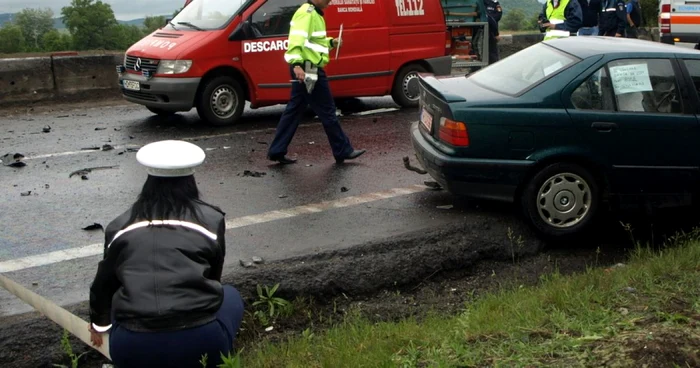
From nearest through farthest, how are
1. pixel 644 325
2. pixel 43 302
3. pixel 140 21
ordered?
pixel 644 325 < pixel 43 302 < pixel 140 21

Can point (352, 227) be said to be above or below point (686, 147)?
below

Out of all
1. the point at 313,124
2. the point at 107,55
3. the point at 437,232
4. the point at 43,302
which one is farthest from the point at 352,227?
the point at 107,55

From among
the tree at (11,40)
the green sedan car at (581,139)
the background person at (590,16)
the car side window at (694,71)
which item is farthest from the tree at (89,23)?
the car side window at (694,71)

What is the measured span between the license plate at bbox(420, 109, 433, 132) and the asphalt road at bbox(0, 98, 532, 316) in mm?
706

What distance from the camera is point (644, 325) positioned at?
14.3 feet

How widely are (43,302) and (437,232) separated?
3.09 m

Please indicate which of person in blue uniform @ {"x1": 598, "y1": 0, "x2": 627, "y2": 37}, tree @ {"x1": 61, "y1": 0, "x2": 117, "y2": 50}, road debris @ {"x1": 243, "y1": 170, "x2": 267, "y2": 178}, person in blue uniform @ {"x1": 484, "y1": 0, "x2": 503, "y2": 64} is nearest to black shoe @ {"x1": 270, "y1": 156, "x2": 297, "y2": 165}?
road debris @ {"x1": 243, "y1": 170, "x2": 267, "y2": 178}

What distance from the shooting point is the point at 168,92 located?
36.0 feet

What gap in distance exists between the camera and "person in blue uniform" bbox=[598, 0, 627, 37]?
16109mm

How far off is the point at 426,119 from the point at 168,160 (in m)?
3.96

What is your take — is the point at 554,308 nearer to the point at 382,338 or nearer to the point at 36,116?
the point at 382,338

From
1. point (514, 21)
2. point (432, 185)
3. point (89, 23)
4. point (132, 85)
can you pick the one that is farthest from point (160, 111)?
point (514, 21)

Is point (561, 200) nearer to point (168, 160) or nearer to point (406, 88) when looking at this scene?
point (168, 160)

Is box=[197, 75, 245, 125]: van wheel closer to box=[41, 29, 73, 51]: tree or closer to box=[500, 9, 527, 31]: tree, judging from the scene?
box=[41, 29, 73, 51]: tree
